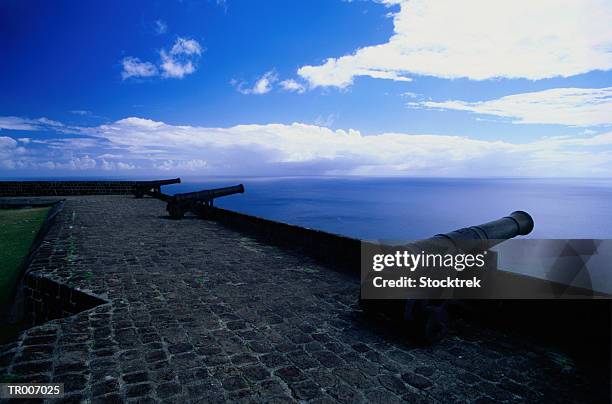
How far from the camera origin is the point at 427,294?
3746 millimetres

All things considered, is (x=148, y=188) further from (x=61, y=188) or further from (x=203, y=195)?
(x=203, y=195)

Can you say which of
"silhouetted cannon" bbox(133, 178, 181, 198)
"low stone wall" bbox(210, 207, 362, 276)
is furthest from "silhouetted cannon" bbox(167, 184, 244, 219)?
"silhouetted cannon" bbox(133, 178, 181, 198)

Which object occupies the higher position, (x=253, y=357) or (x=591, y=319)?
(x=591, y=319)

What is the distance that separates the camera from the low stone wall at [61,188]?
2338 centimetres

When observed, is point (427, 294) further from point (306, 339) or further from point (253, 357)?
point (253, 357)

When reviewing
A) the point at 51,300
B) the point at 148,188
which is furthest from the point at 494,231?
the point at 148,188

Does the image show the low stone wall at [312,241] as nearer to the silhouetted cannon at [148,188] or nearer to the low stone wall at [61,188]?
the silhouetted cannon at [148,188]

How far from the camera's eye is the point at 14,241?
11.2 m

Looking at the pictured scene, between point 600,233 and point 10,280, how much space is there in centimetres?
17584

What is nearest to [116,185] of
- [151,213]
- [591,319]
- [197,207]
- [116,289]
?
[151,213]

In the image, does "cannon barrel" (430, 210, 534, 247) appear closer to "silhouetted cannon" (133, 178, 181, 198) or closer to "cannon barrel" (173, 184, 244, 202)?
"cannon barrel" (173, 184, 244, 202)

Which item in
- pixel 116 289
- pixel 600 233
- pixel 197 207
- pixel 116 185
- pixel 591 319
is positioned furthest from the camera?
pixel 600 233

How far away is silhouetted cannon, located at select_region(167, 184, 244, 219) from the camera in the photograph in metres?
13.2

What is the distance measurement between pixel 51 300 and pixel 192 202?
871cm
